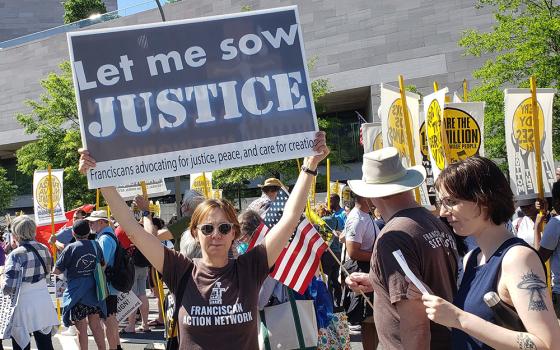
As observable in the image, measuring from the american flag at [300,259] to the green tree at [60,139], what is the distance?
25991 mm

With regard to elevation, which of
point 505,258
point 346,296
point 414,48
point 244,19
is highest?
point 414,48

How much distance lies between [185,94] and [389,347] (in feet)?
6.11

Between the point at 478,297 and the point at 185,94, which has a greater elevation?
the point at 185,94

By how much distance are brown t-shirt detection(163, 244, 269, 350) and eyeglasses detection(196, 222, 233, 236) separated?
16 cm

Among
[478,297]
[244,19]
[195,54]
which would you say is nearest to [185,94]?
[195,54]

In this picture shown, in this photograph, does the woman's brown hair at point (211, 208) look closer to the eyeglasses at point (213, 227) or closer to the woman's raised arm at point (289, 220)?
the eyeglasses at point (213, 227)

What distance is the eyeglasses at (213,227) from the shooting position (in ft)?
11.0

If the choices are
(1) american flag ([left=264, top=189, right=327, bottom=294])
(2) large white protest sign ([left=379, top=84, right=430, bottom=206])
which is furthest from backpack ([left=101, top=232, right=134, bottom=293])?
(1) american flag ([left=264, top=189, right=327, bottom=294])

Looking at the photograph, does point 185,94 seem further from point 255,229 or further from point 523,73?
point 523,73

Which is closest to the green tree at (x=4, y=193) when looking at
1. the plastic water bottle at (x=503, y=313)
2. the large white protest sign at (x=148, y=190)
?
the large white protest sign at (x=148, y=190)

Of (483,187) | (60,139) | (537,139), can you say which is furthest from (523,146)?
(60,139)

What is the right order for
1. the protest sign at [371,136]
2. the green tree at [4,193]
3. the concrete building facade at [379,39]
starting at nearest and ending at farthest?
the protest sign at [371,136], the concrete building facade at [379,39], the green tree at [4,193]

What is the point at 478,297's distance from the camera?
2369mm

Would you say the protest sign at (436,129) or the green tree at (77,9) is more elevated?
the green tree at (77,9)
